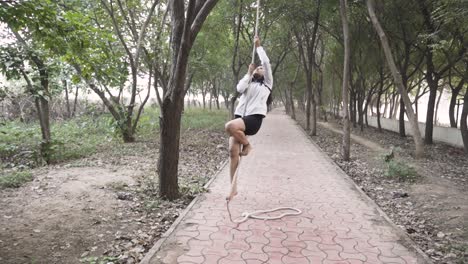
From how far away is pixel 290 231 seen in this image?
5.07 metres

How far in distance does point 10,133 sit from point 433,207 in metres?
12.4

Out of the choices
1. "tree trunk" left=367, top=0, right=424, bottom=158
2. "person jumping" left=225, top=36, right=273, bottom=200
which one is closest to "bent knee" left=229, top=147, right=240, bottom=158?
"person jumping" left=225, top=36, right=273, bottom=200

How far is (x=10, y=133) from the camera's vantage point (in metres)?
12.3

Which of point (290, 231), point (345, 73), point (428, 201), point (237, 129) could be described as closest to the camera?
point (290, 231)

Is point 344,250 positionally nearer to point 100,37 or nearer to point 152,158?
point 100,37

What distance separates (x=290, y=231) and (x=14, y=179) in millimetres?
5440

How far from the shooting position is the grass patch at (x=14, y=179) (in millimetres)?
6961

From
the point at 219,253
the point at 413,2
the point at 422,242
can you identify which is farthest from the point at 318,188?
the point at 413,2

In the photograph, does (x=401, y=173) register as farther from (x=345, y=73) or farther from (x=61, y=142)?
(x=61, y=142)

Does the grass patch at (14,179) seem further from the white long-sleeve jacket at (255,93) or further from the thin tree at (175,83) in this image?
the white long-sleeve jacket at (255,93)

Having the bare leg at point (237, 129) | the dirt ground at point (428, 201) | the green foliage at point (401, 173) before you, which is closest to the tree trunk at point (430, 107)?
→ the dirt ground at point (428, 201)

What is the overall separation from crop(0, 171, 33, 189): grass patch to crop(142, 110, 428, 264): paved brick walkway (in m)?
3.59

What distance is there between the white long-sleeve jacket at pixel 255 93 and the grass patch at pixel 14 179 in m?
4.61

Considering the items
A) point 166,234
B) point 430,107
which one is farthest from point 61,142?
point 430,107
